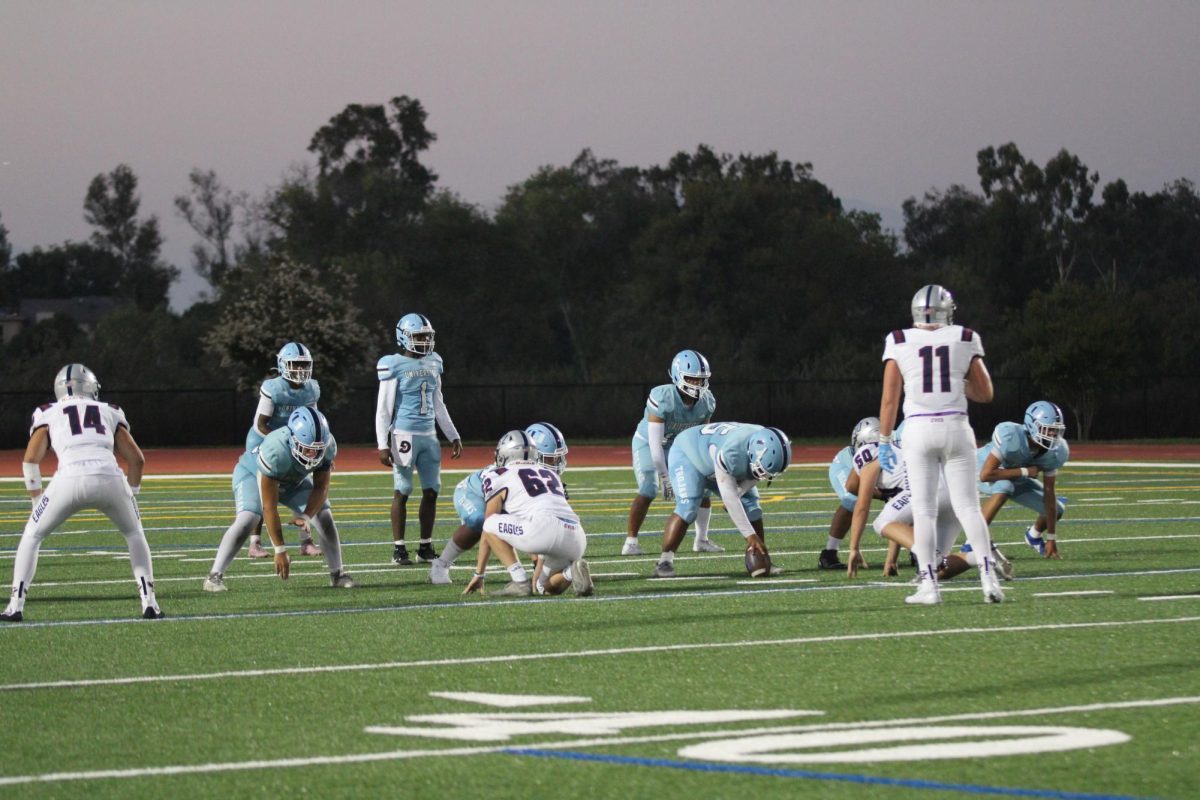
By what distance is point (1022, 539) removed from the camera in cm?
1545

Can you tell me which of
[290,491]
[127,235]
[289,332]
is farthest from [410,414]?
[127,235]

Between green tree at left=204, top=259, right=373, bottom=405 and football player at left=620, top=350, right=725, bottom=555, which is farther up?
green tree at left=204, top=259, right=373, bottom=405

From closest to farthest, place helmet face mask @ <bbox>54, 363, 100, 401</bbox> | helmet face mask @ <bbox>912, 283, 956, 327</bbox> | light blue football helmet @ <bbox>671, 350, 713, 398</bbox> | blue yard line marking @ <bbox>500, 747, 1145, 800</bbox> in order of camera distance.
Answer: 1. blue yard line marking @ <bbox>500, 747, 1145, 800</bbox>
2. helmet face mask @ <bbox>912, 283, 956, 327</bbox>
3. helmet face mask @ <bbox>54, 363, 100, 401</bbox>
4. light blue football helmet @ <bbox>671, 350, 713, 398</bbox>

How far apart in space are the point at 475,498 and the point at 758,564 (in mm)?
1967

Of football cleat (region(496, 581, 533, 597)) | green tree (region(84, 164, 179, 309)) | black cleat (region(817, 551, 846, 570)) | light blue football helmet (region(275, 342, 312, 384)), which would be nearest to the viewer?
football cleat (region(496, 581, 533, 597))

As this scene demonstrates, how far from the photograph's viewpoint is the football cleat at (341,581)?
472 inches

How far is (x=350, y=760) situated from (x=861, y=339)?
60.1 metres

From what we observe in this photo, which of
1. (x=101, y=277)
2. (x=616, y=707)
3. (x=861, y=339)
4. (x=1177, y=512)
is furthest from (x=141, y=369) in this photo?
(x=101, y=277)

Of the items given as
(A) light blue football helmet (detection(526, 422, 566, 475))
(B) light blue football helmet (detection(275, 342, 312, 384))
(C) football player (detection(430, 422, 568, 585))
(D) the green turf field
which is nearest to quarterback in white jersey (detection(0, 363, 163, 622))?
(D) the green turf field

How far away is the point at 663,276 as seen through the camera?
67000mm

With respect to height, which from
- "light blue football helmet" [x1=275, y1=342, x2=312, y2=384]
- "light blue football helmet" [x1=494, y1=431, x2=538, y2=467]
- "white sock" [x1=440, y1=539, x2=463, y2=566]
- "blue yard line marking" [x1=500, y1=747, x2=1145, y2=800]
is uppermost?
"light blue football helmet" [x1=275, y1=342, x2=312, y2=384]

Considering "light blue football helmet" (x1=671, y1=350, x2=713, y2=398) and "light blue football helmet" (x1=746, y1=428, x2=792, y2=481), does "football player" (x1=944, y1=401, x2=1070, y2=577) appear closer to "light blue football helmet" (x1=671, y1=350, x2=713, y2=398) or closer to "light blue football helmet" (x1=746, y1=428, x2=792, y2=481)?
"light blue football helmet" (x1=746, y1=428, x2=792, y2=481)

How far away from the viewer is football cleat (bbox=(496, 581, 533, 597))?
36.6 ft

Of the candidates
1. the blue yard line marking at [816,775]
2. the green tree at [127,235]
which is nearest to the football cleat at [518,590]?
the blue yard line marking at [816,775]
